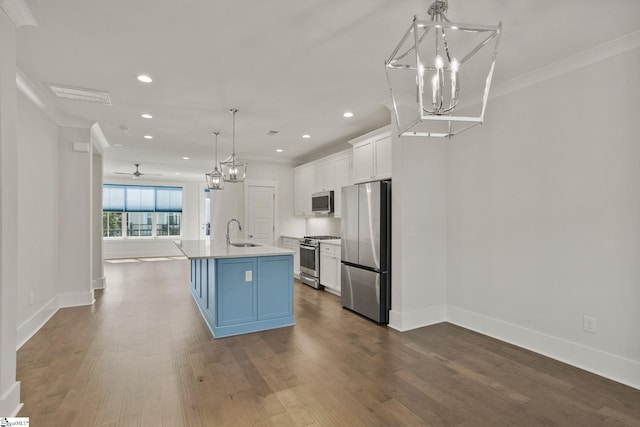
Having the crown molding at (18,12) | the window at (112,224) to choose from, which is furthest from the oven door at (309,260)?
the window at (112,224)

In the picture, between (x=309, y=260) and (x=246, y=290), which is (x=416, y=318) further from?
(x=309, y=260)

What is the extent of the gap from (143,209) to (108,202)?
1.00m

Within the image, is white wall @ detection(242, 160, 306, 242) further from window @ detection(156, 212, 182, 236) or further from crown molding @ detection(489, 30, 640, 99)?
window @ detection(156, 212, 182, 236)

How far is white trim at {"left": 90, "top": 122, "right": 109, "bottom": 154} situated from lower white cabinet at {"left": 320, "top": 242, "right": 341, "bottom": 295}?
395 cm

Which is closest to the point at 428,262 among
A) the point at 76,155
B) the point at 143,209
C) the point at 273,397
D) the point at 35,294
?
the point at 273,397

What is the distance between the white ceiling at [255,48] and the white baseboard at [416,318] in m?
2.56

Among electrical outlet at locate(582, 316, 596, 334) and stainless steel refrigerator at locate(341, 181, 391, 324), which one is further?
stainless steel refrigerator at locate(341, 181, 391, 324)

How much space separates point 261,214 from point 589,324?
5753mm

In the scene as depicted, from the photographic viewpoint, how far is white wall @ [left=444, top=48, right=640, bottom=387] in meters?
2.59

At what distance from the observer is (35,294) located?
382 cm

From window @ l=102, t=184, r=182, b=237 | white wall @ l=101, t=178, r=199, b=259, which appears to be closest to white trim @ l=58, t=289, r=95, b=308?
white wall @ l=101, t=178, r=199, b=259

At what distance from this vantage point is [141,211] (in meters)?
10.7

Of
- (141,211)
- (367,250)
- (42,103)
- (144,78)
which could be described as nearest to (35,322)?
(42,103)

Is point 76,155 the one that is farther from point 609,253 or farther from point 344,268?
point 609,253
